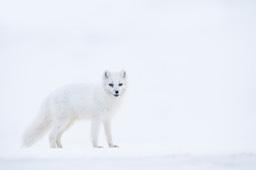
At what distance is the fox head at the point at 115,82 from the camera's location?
6.51 meters

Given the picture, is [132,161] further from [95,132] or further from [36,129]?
[36,129]

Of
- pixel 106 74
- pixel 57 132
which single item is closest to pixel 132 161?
pixel 106 74

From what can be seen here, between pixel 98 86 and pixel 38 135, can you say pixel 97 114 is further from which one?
pixel 38 135

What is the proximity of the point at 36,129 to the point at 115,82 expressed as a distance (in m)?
1.53

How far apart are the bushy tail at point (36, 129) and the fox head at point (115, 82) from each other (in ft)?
3.81

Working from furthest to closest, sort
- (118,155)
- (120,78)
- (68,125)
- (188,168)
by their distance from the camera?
1. (68,125)
2. (120,78)
3. (118,155)
4. (188,168)

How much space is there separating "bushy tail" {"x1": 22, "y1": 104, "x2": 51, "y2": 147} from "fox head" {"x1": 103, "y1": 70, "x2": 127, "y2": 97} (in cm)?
116

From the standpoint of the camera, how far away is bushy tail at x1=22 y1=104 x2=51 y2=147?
23.6ft

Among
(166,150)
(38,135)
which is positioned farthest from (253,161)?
(38,135)

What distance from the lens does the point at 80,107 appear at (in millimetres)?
6773

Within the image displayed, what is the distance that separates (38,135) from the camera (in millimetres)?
7215

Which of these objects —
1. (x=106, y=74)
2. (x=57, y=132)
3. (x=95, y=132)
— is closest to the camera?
(x=95, y=132)

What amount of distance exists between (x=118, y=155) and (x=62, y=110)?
7.53 ft

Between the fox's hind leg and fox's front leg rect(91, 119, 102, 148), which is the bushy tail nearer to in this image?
the fox's hind leg
